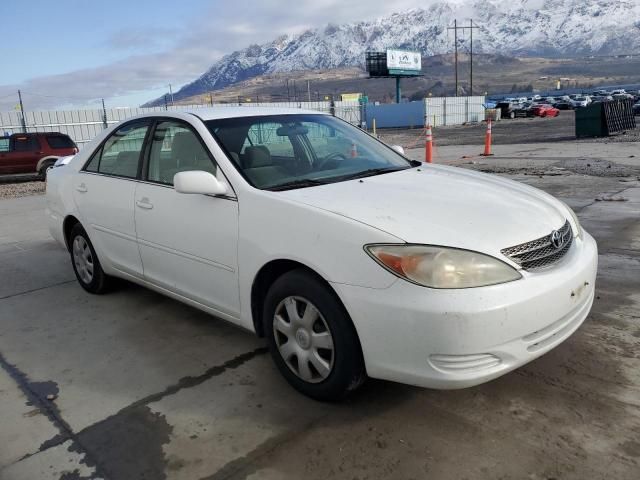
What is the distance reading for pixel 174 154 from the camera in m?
3.81

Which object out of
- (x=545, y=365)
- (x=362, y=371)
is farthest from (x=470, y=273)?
(x=545, y=365)

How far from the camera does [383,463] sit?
2469 mm

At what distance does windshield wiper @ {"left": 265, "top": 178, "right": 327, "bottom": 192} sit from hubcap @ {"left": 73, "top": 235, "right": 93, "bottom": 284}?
2312 mm

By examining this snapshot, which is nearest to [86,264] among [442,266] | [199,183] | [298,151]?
[199,183]

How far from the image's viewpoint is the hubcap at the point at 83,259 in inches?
188

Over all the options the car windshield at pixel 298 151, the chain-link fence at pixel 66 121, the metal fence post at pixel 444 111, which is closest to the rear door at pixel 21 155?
the chain-link fence at pixel 66 121

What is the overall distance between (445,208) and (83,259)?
338 cm

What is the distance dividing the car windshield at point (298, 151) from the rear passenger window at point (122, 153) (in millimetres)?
807

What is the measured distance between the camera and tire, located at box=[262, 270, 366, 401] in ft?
8.76

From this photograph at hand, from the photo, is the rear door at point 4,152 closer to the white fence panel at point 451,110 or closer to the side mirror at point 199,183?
the side mirror at point 199,183

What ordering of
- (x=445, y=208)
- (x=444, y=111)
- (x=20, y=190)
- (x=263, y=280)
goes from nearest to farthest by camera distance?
(x=445, y=208)
(x=263, y=280)
(x=20, y=190)
(x=444, y=111)

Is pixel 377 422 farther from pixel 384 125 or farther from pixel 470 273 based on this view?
pixel 384 125

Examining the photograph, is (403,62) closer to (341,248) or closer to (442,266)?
(341,248)

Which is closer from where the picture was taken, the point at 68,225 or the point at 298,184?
the point at 298,184
